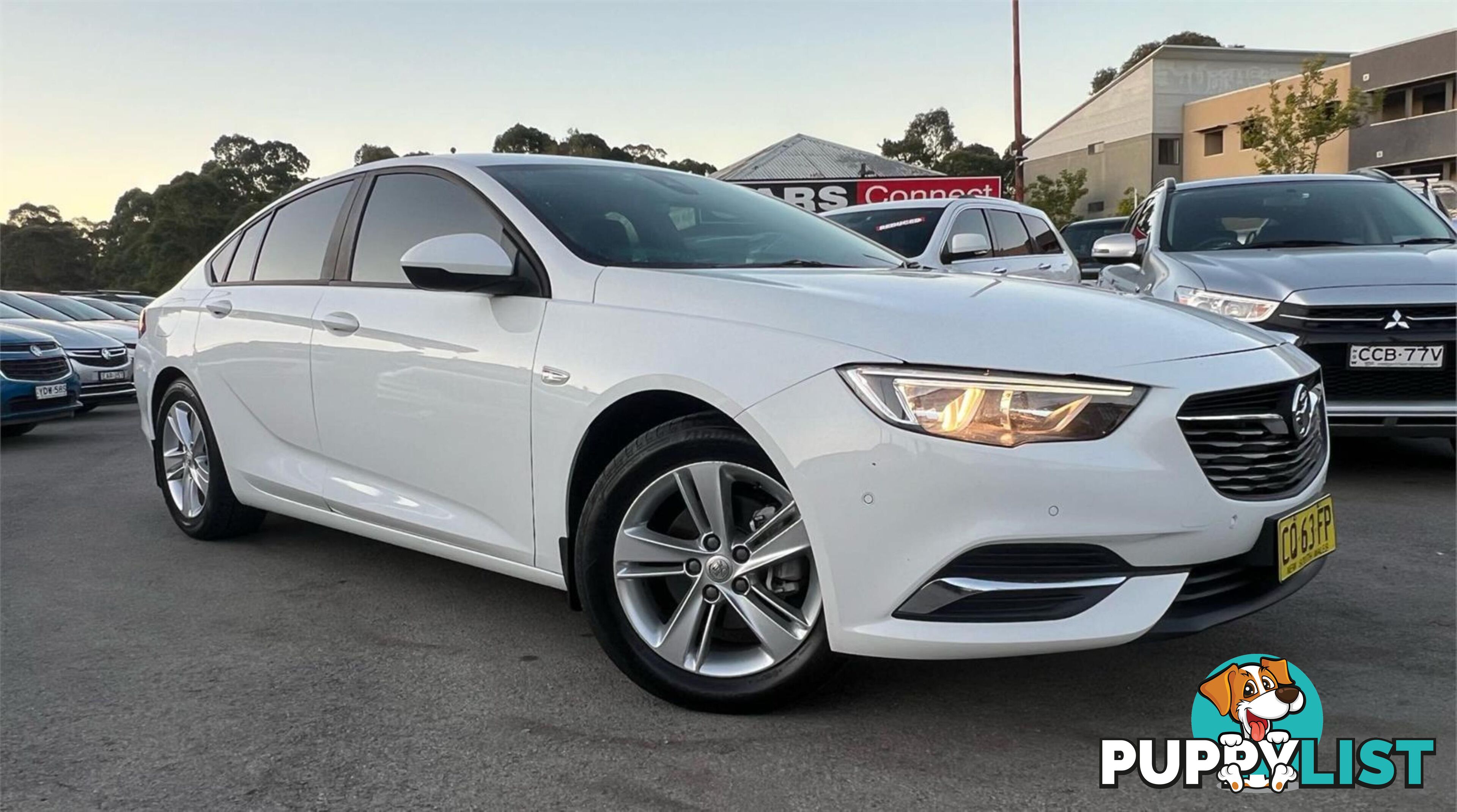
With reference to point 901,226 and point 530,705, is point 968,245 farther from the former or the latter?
point 901,226

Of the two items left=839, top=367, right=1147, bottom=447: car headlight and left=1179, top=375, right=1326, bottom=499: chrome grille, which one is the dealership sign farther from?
left=839, top=367, right=1147, bottom=447: car headlight

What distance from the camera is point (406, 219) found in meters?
4.00

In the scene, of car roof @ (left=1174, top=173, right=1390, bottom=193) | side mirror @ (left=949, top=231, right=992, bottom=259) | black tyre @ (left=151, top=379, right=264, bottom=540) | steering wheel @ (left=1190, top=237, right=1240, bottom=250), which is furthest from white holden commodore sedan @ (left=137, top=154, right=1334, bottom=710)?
car roof @ (left=1174, top=173, right=1390, bottom=193)

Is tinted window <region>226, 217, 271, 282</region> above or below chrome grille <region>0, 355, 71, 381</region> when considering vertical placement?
above

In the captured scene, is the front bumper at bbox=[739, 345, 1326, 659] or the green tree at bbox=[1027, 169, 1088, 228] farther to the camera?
the green tree at bbox=[1027, 169, 1088, 228]

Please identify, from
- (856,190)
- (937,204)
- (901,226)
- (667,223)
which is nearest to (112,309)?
(856,190)

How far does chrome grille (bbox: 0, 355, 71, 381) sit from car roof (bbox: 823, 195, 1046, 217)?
6.52 metres

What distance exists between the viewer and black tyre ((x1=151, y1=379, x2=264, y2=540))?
16.0 feet

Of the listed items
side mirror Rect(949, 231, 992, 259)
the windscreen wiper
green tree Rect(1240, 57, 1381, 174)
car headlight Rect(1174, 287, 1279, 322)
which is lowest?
car headlight Rect(1174, 287, 1279, 322)

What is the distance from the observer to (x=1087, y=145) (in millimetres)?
53781

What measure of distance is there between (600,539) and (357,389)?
4.24ft

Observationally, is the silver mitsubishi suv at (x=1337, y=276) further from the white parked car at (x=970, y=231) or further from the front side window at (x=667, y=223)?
the front side window at (x=667, y=223)

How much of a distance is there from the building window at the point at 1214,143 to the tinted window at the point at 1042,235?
41.1 meters

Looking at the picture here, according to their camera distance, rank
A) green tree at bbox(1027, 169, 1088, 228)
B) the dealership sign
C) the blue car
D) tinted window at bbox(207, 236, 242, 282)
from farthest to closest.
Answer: green tree at bbox(1027, 169, 1088, 228)
the dealership sign
the blue car
tinted window at bbox(207, 236, 242, 282)
